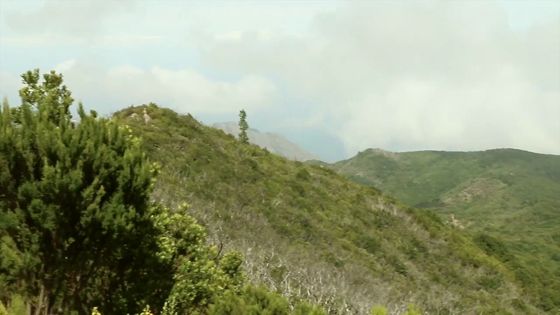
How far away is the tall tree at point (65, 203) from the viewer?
13.4 m

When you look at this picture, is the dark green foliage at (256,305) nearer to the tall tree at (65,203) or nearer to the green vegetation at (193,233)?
the green vegetation at (193,233)

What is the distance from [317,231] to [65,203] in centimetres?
3395

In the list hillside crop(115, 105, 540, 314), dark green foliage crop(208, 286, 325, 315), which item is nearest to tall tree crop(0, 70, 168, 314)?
dark green foliage crop(208, 286, 325, 315)

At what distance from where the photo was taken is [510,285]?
53938mm

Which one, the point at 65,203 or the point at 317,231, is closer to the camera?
the point at 65,203

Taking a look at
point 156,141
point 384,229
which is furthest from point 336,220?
point 156,141

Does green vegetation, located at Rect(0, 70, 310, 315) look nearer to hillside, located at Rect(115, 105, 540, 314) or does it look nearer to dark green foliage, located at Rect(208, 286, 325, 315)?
dark green foliage, located at Rect(208, 286, 325, 315)

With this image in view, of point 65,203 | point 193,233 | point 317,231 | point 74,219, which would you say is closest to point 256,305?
point 74,219

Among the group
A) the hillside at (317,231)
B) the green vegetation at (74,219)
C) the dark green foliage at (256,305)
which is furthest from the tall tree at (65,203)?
the hillside at (317,231)

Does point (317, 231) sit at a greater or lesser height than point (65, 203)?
lesser

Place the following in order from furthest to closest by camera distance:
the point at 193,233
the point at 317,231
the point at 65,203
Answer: the point at 317,231 < the point at 193,233 < the point at 65,203

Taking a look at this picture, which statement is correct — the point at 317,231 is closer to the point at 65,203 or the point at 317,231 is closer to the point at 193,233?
the point at 193,233

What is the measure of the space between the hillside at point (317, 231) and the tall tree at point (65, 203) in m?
12.1

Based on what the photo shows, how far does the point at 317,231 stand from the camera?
151ft
